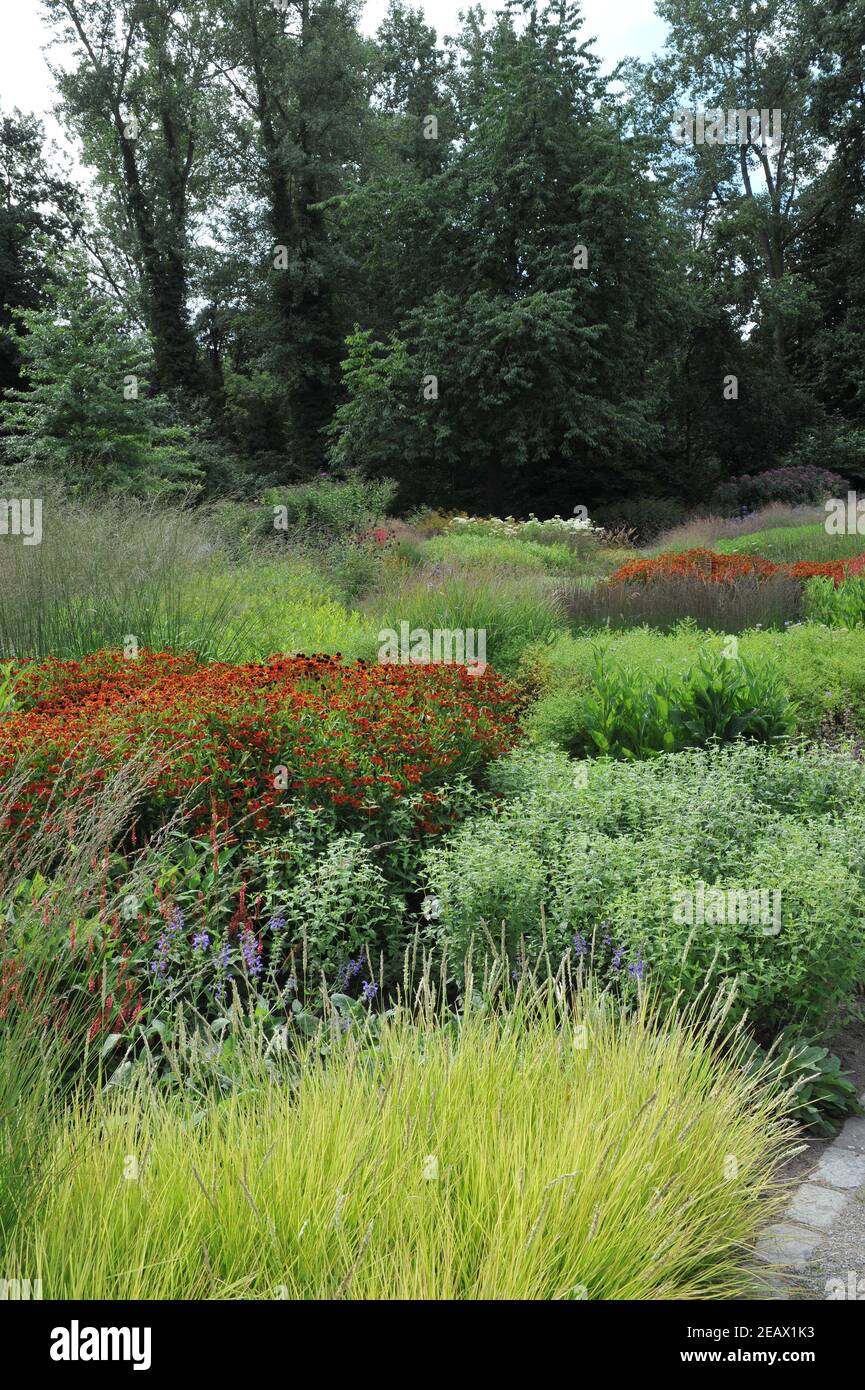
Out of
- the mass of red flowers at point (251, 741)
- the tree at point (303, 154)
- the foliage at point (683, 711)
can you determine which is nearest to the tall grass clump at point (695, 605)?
the foliage at point (683, 711)

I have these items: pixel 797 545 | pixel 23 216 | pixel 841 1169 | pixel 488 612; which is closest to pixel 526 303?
pixel 797 545

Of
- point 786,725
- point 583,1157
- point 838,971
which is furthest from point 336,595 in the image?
point 583,1157

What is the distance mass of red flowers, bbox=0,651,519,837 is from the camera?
4.20 m

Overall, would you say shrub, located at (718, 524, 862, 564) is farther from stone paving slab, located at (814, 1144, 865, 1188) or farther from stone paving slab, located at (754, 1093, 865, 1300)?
stone paving slab, located at (754, 1093, 865, 1300)

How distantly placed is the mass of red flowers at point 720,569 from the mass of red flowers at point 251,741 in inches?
222

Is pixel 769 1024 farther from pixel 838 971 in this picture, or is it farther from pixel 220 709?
pixel 220 709

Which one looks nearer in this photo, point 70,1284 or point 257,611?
point 70,1284

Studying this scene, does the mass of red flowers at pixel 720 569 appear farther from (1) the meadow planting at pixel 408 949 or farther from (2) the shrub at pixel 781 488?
(2) the shrub at pixel 781 488

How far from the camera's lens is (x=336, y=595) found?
10.9 meters

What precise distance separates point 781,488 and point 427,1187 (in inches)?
985

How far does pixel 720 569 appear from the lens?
35.6ft

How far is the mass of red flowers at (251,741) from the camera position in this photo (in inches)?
165

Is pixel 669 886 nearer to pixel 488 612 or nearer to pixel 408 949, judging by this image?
pixel 408 949
